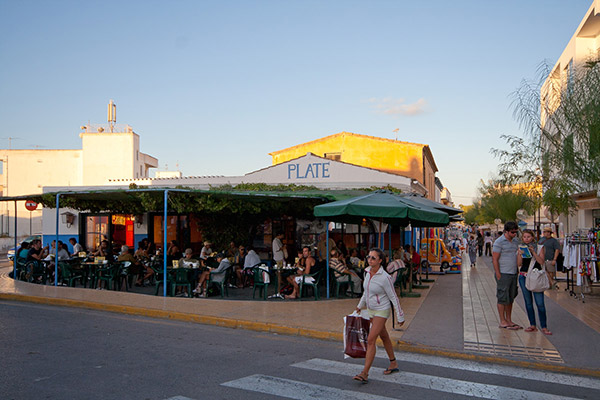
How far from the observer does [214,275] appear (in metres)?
13.1

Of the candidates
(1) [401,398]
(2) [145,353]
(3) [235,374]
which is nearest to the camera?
(1) [401,398]

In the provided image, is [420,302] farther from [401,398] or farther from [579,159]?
[401,398]

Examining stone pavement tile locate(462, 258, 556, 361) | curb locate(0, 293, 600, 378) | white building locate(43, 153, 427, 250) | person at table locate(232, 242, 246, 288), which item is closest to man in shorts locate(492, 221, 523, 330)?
stone pavement tile locate(462, 258, 556, 361)

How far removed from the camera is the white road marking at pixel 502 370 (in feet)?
20.9

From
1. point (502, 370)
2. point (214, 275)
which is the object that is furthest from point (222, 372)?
point (214, 275)

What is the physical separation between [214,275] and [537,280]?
7.63m

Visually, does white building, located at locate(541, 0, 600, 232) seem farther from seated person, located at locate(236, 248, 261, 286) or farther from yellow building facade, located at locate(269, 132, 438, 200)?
seated person, located at locate(236, 248, 261, 286)

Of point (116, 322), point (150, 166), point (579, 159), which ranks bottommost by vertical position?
point (116, 322)

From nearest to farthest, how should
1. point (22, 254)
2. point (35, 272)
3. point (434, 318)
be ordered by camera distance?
point (434, 318)
point (35, 272)
point (22, 254)

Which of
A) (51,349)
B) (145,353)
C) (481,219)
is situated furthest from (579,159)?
(481,219)

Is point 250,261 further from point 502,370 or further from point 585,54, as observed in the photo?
point 585,54

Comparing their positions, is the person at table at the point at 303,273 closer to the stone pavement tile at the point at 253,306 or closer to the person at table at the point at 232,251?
the stone pavement tile at the point at 253,306

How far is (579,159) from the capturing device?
12.5 metres

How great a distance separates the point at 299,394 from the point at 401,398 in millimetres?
1085
